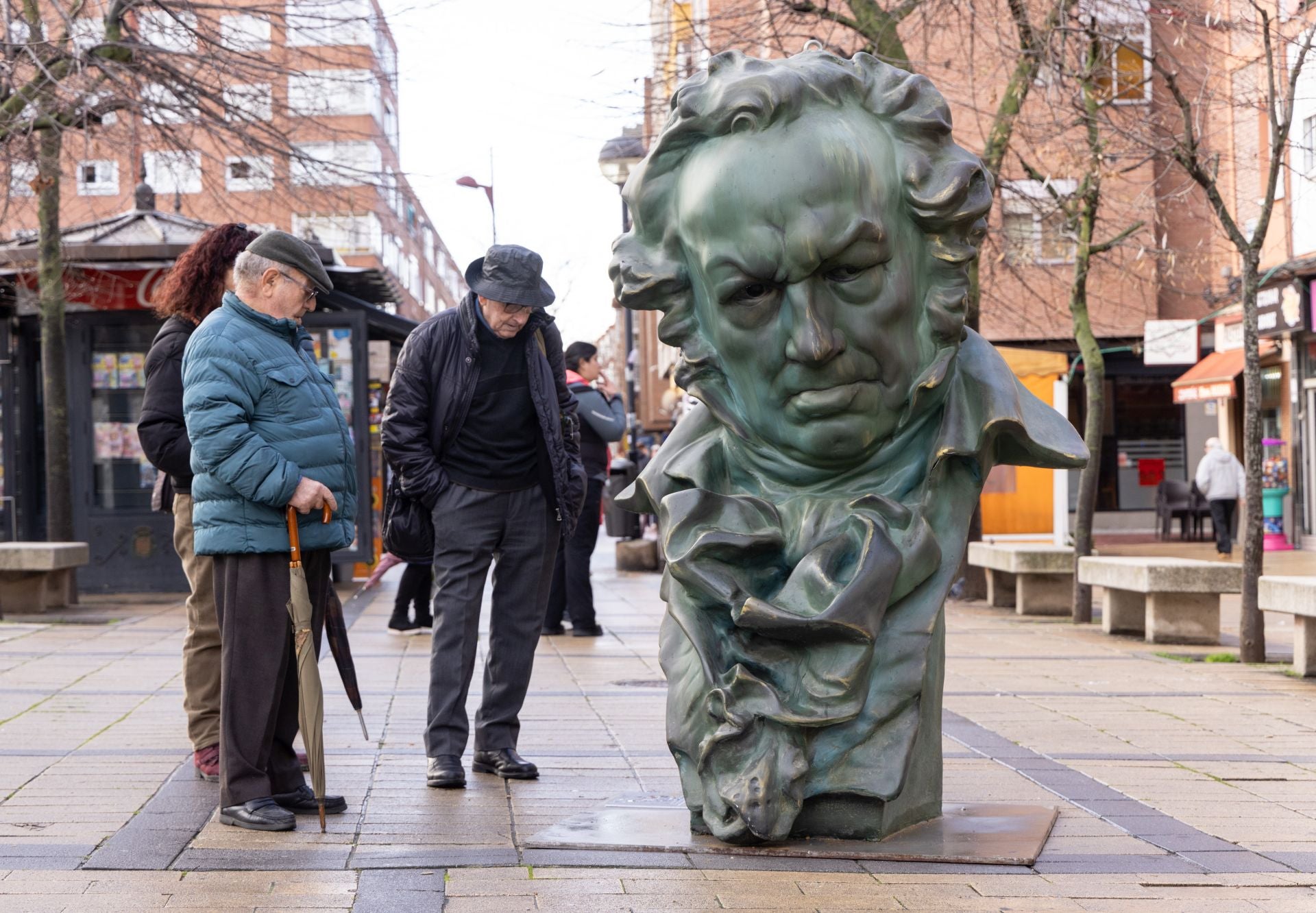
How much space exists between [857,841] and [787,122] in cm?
206

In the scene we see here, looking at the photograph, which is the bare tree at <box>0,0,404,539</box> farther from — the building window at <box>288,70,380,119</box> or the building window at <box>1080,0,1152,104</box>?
the building window at <box>1080,0,1152,104</box>

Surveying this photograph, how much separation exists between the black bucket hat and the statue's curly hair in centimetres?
104

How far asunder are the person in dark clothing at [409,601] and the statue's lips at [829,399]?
7.09 metres

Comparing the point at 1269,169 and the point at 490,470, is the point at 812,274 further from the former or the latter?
the point at 1269,169

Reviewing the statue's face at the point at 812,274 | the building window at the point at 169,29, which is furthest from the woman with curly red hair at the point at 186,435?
the building window at the point at 169,29

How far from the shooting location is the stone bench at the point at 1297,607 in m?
8.77

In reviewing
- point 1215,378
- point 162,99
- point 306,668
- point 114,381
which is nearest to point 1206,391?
point 1215,378

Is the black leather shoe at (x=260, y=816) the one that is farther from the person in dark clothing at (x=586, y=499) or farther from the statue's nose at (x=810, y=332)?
the person in dark clothing at (x=586, y=499)

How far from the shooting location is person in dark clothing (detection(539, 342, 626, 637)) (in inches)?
456

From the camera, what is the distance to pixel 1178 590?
1093cm

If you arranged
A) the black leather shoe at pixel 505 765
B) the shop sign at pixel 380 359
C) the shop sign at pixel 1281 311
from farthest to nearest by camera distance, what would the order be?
the shop sign at pixel 1281 311, the shop sign at pixel 380 359, the black leather shoe at pixel 505 765

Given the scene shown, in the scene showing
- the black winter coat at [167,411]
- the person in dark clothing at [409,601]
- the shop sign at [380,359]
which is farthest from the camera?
the shop sign at [380,359]

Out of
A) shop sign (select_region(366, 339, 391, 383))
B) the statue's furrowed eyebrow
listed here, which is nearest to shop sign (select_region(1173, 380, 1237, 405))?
shop sign (select_region(366, 339, 391, 383))

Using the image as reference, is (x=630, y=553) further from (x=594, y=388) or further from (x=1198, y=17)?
(x=1198, y=17)
